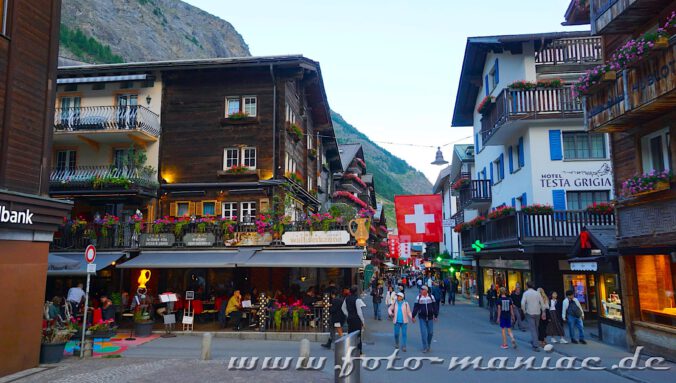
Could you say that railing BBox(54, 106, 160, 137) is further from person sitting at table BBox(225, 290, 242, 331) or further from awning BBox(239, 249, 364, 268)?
person sitting at table BBox(225, 290, 242, 331)

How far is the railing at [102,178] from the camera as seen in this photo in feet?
74.2

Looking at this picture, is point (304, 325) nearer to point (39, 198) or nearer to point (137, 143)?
point (39, 198)

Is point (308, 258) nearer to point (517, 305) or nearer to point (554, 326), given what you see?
point (517, 305)

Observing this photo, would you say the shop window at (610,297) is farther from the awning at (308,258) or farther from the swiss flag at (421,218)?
the awning at (308,258)

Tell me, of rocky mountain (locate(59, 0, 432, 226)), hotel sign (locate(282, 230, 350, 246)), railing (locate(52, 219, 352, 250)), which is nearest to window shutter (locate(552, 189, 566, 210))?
hotel sign (locate(282, 230, 350, 246))

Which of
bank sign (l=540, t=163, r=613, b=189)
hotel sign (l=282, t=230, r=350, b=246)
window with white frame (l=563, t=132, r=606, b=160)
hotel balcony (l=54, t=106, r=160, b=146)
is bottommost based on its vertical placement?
hotel sign (l=282, t=230, r=350, b=246)

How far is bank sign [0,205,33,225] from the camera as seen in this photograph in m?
11.2

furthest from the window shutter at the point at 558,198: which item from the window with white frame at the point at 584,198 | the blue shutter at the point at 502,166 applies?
the blue shutter at the point at 502,166

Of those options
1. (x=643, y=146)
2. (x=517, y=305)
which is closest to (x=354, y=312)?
(x=517, y=305)

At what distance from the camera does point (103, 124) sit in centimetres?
2336

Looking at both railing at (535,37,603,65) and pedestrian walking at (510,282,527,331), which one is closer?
pedestrian walking at (510,282,527,331)

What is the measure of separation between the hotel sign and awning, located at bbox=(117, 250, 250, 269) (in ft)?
5.98

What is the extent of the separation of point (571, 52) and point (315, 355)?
1912 centimetres

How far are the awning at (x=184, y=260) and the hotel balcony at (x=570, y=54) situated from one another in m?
16.7
